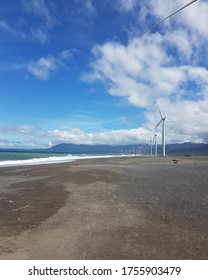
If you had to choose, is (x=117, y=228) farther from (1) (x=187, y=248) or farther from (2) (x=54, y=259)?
(2) (x=54, y=259)

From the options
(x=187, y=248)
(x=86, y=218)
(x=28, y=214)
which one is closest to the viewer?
(x=187, y=248)

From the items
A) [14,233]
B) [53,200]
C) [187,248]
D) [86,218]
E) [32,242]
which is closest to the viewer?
[187,248]

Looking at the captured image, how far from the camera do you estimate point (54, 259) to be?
8055 mm

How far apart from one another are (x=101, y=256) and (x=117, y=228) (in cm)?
282

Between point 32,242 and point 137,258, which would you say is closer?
point 137,258

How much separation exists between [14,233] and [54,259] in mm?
2904
